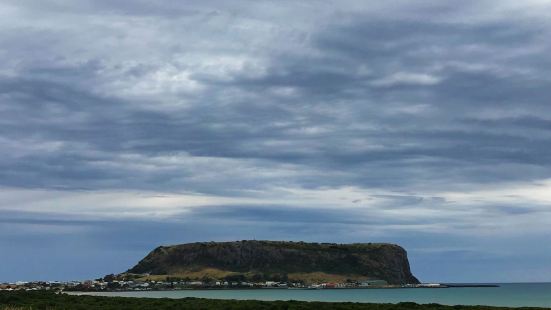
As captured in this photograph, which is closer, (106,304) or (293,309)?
(293,309)

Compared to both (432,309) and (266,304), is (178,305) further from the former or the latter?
(432,309)

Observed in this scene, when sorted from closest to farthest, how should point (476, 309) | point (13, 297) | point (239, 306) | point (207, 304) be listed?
point (476, 309) → point (239, 306) → point (207, 304) → point (13, 297)

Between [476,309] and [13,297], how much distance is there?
69605 millimetres

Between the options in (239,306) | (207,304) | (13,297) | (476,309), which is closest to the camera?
(476,309)

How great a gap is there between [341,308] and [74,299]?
154 feet

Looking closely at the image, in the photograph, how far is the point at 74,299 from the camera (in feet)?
366

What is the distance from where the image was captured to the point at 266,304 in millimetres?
92688

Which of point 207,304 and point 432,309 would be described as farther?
point 207,304

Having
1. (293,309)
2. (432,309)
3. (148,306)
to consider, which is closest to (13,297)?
(148,306)

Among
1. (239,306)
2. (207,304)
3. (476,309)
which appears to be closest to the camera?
(476,309)

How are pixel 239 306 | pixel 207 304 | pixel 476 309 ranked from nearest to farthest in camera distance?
pixel 476 309 → pixel 239 306 → pixel 207 304

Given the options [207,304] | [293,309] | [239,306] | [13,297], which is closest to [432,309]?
[293,309]

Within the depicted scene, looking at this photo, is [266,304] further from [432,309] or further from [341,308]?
[432,309]

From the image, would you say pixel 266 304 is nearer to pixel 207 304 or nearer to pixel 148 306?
pixel 207 304
